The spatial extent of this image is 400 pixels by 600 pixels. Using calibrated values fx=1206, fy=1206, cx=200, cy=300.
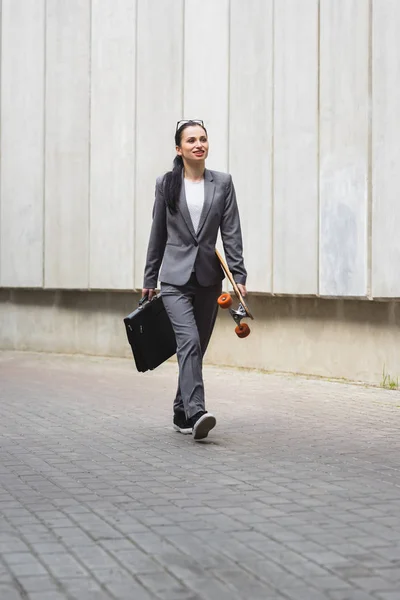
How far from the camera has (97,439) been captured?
820 centimetres

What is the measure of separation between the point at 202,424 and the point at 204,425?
19mm

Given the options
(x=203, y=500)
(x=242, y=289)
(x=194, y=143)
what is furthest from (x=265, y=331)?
(x=203, y=500)

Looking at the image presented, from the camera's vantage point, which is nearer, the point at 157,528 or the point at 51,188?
the point at 157,528

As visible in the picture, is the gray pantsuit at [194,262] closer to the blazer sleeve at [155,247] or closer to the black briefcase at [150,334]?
the blazer sleeve at [155,247]

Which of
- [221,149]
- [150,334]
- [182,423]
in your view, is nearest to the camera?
[150,334]

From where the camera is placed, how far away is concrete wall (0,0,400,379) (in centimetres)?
1189

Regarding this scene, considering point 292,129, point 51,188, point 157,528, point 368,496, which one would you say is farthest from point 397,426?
point 51,188

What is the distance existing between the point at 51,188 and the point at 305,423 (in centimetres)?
855

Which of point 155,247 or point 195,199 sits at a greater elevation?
point 195,199

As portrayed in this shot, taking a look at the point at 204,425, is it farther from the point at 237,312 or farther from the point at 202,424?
the point at 237,312

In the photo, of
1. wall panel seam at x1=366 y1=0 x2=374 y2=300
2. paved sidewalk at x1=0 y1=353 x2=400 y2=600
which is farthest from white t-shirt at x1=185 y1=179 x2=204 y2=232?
wall panel seam at x1=366 y1=0 x2=374 y2=300

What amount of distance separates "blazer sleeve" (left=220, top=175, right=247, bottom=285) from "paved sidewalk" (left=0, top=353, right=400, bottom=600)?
1.14 metres

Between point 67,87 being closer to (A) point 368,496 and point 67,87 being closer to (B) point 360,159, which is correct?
(B) point 360,159

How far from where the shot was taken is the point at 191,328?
26.6 feet
